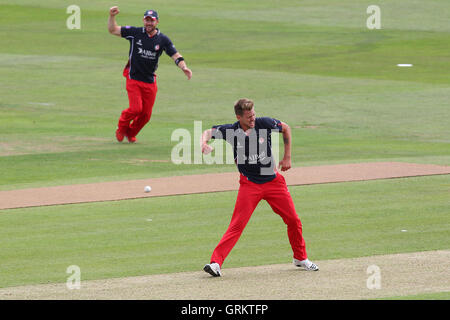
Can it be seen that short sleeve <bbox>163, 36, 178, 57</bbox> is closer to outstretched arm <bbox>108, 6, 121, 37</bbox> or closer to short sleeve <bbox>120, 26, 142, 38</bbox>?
short sleeve <bbox>120, 26, 142, 38</bbox>

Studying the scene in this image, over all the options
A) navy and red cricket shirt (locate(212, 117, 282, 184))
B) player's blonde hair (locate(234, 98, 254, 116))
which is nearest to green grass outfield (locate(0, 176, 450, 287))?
navy and red cricket shirt (locate(212, 117, 282, 184))

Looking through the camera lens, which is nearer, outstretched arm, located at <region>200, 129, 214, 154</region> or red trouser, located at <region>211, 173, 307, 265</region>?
outstretched arm, located at <region>200, 129, 214, 154</region>

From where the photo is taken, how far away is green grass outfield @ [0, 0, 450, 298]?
12.3 meters

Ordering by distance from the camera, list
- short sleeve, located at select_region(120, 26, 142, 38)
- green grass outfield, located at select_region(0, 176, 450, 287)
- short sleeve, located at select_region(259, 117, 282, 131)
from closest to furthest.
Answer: short sleeve, located at select_region(259, 117, 282, 131), green grass outfield, located at select_region(0, 176, 450, 287), short sleeve, located at select_region(120, 26, 142, 38)

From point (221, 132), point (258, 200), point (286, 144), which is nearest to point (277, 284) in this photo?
point (258, 200)

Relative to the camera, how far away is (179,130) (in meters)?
23.1

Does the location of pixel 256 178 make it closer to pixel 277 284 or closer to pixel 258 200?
pixel 258 200

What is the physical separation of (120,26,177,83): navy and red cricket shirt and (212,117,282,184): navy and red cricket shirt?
30.3ft

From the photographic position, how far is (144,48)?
19.8m

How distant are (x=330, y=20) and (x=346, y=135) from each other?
27843 mm

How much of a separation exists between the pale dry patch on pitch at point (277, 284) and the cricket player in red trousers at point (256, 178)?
0.34 meters

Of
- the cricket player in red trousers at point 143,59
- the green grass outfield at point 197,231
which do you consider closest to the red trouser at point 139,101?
the cricket player in red trousers at point 143,59
